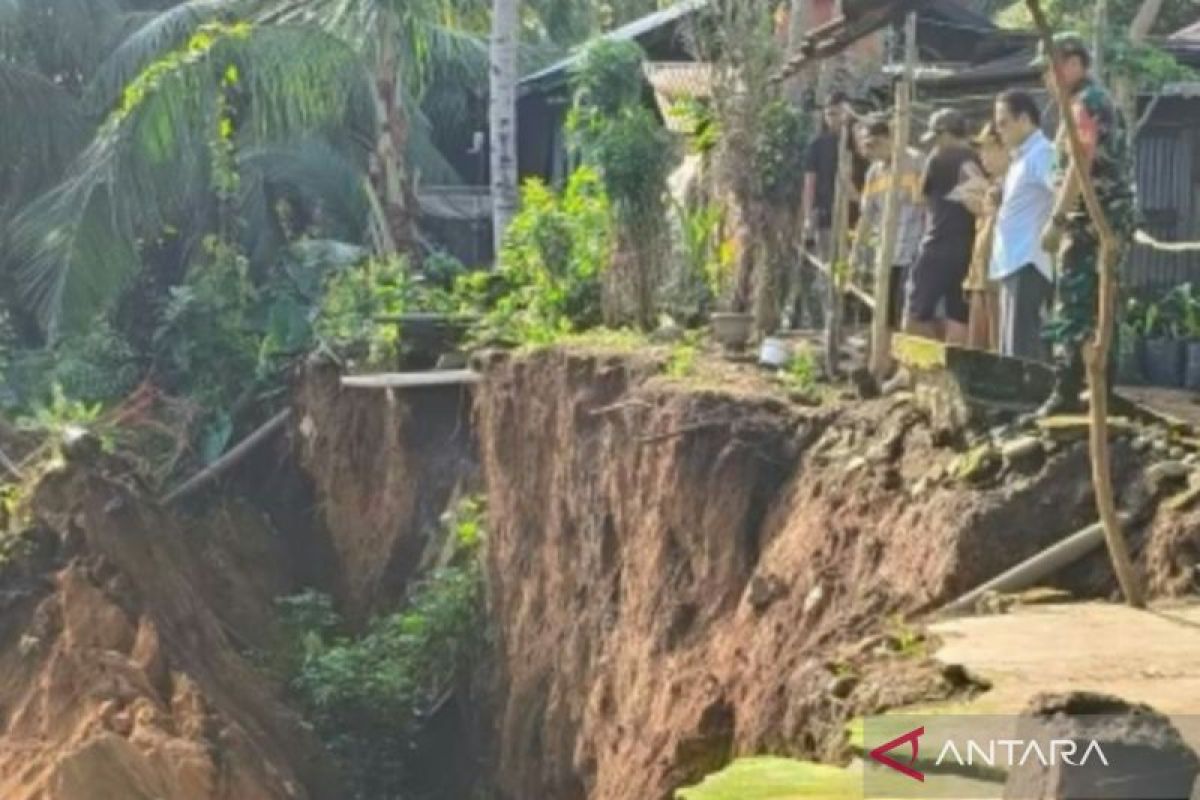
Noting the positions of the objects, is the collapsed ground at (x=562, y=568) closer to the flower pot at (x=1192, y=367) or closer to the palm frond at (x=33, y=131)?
the flower pot at (x=1192, y=367)

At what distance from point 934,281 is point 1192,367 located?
1459 mm

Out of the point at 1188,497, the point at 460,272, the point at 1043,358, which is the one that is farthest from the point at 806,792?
the point at 460,272

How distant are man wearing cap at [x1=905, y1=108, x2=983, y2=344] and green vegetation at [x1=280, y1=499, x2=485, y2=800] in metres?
7.50

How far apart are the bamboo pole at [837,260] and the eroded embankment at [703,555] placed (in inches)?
18.0

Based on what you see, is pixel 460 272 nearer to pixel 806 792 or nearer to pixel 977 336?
pixel 977 336

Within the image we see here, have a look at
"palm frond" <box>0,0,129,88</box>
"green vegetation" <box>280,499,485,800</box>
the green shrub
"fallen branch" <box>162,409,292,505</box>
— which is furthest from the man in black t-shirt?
"palm frond" <box>0,0,129,88</box>

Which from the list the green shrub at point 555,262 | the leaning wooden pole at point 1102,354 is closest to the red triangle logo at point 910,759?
the leaning wooden pole at point 1102,354

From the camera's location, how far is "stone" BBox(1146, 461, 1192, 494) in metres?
11.4

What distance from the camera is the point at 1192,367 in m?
14.4

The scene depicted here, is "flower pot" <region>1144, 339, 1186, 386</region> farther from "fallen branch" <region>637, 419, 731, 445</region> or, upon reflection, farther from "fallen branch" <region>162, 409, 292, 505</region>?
"fallen branch" <region>162, 409, 292, 505</region>

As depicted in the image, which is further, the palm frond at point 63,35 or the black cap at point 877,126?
the palm frond at point 63,35

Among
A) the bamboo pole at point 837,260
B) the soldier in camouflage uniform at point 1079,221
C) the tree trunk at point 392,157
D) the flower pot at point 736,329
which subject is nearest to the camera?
the soldier in camouflage uniform at point 1079,221

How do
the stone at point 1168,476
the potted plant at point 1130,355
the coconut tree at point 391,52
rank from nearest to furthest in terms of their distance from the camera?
1. the stone at point 1168,476
2. the potted plant at point 1130,355
3. the coconut tree at point 391,52

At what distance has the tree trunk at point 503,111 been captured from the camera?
86.4 feet
